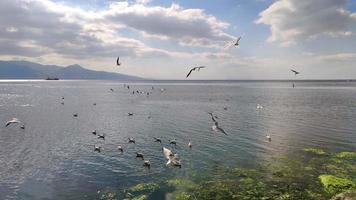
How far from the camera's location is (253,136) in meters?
50.2

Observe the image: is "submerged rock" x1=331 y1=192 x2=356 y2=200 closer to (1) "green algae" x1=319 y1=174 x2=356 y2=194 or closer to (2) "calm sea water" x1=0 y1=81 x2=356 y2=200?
(1) "green algae" x1=319 y1=174 x2=356 y2=194

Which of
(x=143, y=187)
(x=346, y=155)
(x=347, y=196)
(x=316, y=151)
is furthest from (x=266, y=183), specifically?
(x=346, y=155)

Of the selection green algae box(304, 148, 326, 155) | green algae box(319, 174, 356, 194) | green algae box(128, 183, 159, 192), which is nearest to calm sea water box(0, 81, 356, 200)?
green algae box(128, 183, 159, 192)

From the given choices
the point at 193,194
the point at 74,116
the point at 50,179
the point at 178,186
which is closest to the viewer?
the point at 193,194

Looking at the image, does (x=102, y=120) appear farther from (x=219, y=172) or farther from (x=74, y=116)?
(x=219, y=172)

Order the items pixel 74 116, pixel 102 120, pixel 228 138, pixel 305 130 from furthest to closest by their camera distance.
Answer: pixel 74 116, pixel 102 120, pixel 305 130, pixel 228 138

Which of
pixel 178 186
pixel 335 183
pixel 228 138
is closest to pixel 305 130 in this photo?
pixel 228 138

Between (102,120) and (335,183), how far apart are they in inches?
1910

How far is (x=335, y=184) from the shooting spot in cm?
2844

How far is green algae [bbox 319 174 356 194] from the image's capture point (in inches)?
1081

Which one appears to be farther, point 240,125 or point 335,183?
point 240,125

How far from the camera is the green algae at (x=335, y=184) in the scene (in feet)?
90.1

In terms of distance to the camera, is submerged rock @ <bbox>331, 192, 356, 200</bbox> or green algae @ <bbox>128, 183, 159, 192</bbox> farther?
green algae @ <bbox>128, 183, 159, 192</bbox>

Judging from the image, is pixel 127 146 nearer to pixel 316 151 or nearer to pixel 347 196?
pixel 316 151
